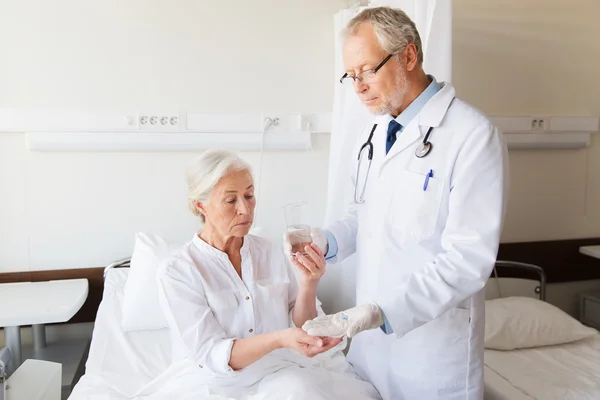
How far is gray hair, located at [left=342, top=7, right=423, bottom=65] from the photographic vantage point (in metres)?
1.56

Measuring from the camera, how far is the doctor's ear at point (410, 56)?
160 cm

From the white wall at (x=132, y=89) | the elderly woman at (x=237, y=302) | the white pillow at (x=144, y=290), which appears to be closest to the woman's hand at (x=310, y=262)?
the elderly woman at (x=237, y=302)

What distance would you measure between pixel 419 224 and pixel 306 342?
471mm

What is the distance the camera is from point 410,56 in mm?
1610

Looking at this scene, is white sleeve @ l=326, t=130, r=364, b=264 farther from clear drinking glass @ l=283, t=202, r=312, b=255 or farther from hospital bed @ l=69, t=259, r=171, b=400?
hospital bed @ l=69, t=259, r=171, b=400

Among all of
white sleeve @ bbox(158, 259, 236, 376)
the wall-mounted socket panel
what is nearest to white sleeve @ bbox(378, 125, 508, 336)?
white sleeve @ bbox(158, 259, 236, 376)

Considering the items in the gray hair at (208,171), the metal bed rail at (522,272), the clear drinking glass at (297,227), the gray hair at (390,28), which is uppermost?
the gray hair at (390,28)

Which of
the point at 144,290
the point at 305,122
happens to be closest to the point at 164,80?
the point at 305,122

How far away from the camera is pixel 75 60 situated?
2.65 metres

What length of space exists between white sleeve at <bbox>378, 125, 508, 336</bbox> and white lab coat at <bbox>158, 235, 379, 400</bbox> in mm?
376

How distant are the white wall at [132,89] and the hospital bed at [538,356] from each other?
125 centimetres

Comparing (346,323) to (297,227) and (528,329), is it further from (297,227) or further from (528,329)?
(528,329)

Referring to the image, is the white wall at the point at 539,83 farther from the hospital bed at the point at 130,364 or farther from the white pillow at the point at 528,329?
the hospital bed at the point at 130,364

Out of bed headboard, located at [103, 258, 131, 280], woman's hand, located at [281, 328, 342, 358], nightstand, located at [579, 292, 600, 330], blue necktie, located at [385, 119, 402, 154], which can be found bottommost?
nightstand, located at [579, 292, 600, 330]
